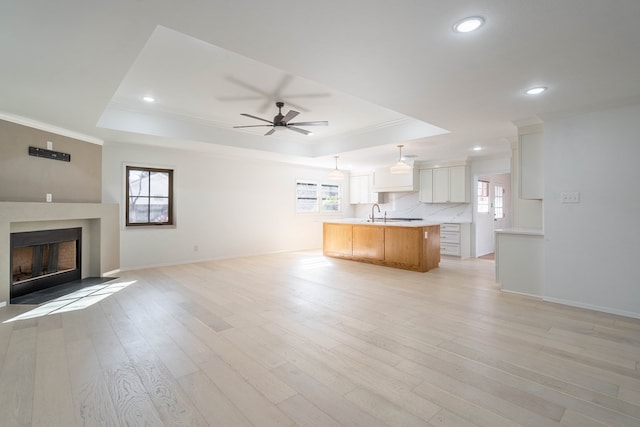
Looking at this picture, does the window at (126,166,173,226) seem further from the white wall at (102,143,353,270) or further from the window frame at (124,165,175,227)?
the white wall at (102,143,353,270)

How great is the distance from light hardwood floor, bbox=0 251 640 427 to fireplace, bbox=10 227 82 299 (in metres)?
0.78

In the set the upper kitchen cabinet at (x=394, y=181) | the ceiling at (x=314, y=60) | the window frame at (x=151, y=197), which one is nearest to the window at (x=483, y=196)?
the upper kitchen cabinet at (x=394, y=181)

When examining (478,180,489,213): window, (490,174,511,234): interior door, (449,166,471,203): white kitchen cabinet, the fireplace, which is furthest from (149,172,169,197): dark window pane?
(490,174,511,234): interior door

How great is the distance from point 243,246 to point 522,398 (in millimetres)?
6236

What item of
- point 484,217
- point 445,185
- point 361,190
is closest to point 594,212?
point 445,185

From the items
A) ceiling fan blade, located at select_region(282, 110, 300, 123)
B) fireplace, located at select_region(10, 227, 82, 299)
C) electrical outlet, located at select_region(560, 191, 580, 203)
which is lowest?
fireplace, located at select_region(10, 227, 82, 299)

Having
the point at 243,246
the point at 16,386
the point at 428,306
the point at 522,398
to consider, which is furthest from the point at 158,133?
the point at 522,398

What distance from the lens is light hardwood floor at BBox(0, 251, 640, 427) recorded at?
1.75m

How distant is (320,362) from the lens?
232 centimetres

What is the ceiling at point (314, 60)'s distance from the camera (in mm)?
1883

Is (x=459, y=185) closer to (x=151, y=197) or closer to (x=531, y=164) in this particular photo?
(x=531, y=164)

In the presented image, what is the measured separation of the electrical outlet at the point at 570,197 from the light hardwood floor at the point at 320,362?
1305 millimetres

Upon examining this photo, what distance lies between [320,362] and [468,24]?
260 centimetres

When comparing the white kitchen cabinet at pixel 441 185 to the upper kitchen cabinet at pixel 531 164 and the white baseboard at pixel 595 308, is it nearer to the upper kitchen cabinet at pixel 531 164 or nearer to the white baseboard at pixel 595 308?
the upper kitchen cabinet at pixel 531 164
